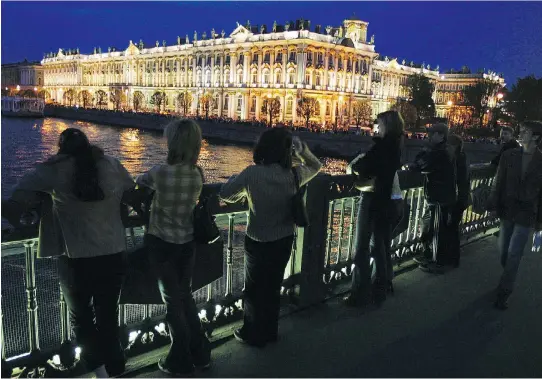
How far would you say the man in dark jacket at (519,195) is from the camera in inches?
171

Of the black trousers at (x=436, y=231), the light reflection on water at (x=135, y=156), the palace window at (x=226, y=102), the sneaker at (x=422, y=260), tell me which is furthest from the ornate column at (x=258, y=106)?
the sneaker at (x=422, y=260)

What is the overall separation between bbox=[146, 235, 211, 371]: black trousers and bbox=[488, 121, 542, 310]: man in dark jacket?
9.15ft

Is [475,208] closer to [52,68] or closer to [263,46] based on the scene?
[263,46]

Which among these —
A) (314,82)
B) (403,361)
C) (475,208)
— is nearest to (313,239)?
(403,361)

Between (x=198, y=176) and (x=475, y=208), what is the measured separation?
442 cm

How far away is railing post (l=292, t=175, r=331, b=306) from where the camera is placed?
415 centimetres

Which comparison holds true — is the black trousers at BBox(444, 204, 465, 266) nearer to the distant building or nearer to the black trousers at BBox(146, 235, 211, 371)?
the black trousers at BBox(146, 235, 211, 371)

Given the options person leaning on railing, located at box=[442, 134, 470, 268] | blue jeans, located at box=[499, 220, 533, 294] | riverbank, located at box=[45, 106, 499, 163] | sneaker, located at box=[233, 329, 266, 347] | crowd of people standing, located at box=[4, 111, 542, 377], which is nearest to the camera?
crowd of people standing, located at box=[4, 111, 542, 377]

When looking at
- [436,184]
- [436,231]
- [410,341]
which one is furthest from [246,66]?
[410,341]

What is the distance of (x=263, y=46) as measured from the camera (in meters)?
77.2

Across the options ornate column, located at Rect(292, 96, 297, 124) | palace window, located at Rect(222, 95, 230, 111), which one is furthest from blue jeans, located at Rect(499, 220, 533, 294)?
palace window, located at Rect(222, 95, 230, 111)

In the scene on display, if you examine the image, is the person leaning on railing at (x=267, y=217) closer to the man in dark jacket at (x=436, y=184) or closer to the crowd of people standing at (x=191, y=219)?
the crowd of people standing at (x=191, y=219)

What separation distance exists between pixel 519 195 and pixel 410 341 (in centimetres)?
163

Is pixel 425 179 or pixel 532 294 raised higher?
pixel 425 179
